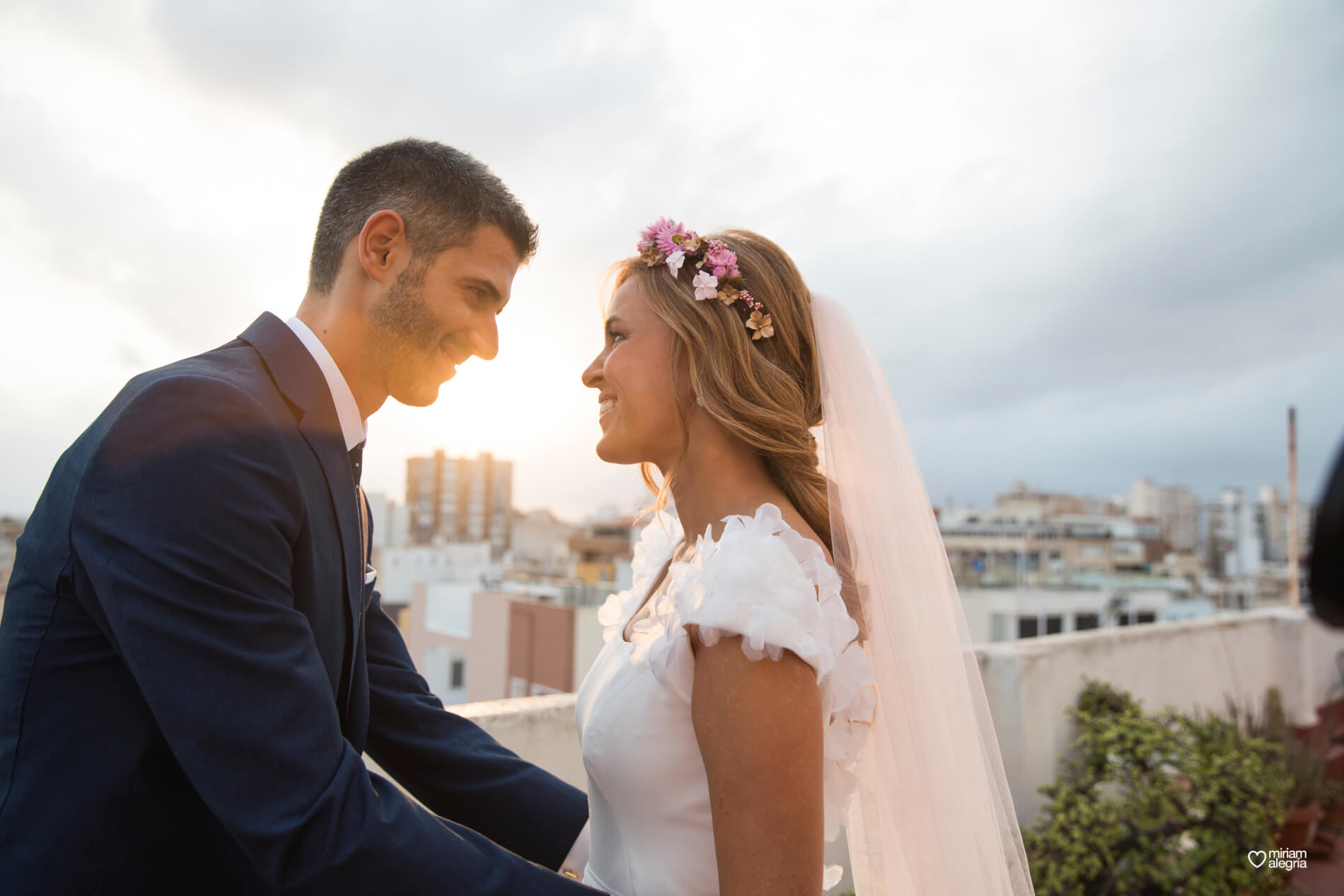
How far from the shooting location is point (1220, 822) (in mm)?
3531

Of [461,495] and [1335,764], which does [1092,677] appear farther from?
[461,495]

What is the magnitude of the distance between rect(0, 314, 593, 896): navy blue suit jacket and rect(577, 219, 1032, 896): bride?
350 millimetres

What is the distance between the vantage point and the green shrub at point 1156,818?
341 centimetres

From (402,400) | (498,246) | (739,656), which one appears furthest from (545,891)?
(498,246)

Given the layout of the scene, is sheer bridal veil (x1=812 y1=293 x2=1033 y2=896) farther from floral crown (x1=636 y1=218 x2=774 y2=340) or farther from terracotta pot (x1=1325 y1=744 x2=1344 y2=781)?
terracotta pot (x1=1325 y1=744 x2=1344 y2=781)

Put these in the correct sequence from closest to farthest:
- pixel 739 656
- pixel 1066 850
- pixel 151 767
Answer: pixel 151 767
pixel 739 656
pixel 1066 850

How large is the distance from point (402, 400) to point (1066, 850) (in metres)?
3.24

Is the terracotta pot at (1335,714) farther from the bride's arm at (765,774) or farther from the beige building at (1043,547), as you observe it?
the beige building at (1043,547)

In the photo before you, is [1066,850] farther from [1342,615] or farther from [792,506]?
[1342,615]

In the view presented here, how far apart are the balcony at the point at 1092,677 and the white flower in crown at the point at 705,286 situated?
4.32 ft

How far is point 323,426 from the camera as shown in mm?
1544

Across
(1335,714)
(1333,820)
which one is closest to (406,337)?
(1333,820)

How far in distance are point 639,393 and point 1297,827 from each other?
178 inches

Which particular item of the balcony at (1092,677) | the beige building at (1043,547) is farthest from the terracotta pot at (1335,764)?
the beige building at (1043,547)
